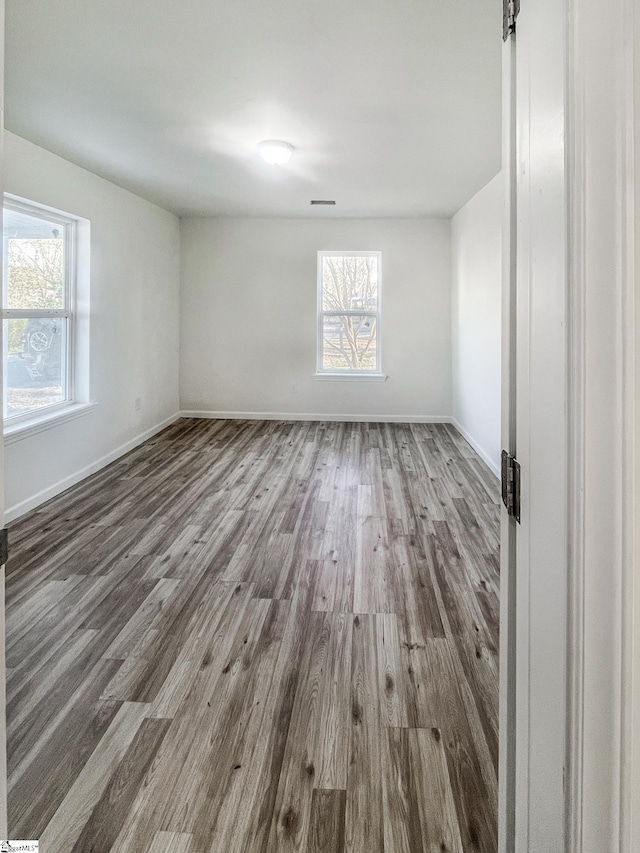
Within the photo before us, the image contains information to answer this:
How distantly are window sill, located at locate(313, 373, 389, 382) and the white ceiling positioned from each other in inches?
102

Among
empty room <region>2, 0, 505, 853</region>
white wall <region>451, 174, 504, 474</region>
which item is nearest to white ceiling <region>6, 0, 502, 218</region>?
empty room <region>2, 0, 505, 853</region>

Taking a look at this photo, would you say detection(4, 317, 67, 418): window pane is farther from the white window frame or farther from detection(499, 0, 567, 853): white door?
detection(499, 0, 567, 853): white door

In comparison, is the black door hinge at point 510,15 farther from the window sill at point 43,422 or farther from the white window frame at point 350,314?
the white window frame at point 350,314

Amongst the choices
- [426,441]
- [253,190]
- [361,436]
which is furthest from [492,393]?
[253,190]

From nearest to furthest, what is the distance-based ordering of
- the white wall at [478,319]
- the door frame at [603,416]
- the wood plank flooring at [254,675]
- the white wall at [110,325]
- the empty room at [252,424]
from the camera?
the door frame at [603,416]
the wood plank flooring at [254,675]
the empty room at [252,424]
the white wall at [110,325]
the white wall at [478,319]

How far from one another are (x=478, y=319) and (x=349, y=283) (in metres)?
2.18

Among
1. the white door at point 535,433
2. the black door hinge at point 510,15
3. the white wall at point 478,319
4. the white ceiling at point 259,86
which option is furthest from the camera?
the white wall at point 478,319

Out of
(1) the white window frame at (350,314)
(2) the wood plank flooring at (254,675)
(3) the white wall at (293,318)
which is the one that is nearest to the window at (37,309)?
(2) the wood plank flooring at (254,675)

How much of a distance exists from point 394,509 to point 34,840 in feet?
9.48

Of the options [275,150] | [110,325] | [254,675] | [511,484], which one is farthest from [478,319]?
[511,484]

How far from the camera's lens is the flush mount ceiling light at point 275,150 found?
3.83 meters

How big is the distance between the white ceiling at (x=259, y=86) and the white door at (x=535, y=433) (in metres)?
1.77

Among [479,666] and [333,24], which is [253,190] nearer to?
[333,24]

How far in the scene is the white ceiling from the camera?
90.4 inches
